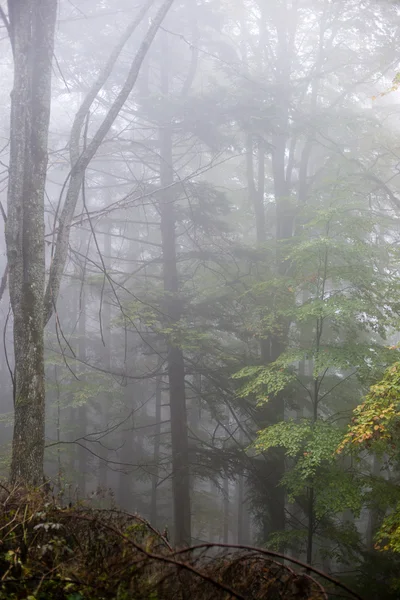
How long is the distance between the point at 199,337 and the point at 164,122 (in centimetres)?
646

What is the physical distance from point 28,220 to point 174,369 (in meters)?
7.10

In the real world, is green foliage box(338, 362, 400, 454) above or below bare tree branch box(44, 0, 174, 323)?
below

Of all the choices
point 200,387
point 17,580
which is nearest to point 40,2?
point 17,580

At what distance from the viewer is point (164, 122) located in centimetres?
1256

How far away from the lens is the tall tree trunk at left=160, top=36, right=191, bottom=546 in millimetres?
10766

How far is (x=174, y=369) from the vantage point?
38.1 ft

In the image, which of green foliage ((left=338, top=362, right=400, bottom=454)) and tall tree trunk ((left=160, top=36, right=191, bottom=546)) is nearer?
green foliage ((left=338, top=362, right=400, bottom=454))

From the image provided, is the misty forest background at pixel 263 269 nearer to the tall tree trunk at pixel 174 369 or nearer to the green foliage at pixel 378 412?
the tall tree trunk at pixel 174 369

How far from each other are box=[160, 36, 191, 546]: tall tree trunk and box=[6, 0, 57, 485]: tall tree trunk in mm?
4379

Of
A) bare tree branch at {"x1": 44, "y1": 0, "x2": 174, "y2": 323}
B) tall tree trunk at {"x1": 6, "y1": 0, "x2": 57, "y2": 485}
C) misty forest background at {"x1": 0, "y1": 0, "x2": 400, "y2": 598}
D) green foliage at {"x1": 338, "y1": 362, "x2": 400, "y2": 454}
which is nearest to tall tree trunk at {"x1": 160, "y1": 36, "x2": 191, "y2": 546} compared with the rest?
misty forest background at {"x1": 0, "y1": 0, "x2": 400, "y2": 598}

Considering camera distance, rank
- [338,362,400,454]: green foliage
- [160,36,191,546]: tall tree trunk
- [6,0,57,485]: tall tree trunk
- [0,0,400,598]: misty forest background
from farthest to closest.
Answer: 1. [160,36,191,546]: tall tree trunk
2. [0,0,400,598]: misty forest background
3. [338,362,400,454]: green foliage
4. [6,0,57,485]: tall tree trunk

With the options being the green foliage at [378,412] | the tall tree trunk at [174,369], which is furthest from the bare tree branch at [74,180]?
the green foliage at [378,412]

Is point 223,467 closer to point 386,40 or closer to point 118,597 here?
point 118,597

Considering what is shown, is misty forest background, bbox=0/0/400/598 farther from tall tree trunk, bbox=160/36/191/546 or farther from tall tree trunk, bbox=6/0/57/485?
tall tree trunk, bbox=6/0/57/485
